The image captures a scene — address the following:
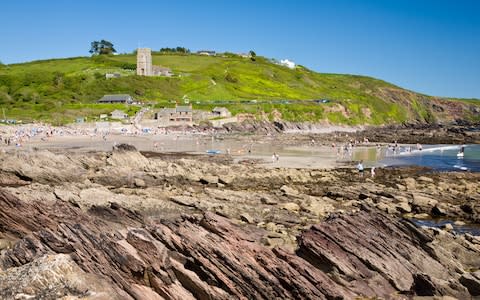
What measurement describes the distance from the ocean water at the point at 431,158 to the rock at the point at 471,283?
40.5 m

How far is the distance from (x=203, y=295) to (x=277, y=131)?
118 meters

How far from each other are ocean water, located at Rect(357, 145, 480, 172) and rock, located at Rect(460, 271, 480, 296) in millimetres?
40504

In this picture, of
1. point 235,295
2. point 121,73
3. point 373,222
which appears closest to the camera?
point 235,295

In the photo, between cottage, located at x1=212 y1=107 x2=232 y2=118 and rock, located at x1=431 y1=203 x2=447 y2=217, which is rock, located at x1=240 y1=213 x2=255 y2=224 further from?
cottage, located at x1=212 y1=107 x2=232 y2=118

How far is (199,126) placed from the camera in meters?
121

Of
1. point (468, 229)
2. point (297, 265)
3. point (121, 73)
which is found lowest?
point (468, 229)

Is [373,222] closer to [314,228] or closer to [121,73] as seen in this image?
[314,228]

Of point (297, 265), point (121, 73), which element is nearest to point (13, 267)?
point (297, 265)

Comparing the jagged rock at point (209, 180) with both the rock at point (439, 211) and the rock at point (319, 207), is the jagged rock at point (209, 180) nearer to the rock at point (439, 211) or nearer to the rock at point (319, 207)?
the rock at point (319, 207)

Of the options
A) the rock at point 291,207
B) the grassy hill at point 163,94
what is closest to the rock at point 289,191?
the rock at point 291,207

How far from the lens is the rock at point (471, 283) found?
16750mm

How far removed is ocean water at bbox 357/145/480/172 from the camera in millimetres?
58275

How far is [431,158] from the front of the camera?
67.4m

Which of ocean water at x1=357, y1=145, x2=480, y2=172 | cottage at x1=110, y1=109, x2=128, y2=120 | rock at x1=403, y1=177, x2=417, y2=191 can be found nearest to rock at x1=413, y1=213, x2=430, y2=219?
rock at x1=403, y1=177, x2=417, y2=191
